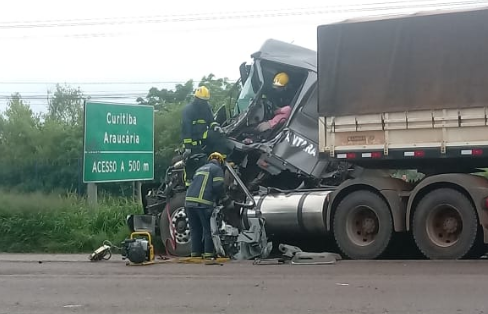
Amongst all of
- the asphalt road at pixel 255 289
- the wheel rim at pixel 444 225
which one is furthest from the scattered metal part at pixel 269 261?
the wheel rim at pixel 444 225

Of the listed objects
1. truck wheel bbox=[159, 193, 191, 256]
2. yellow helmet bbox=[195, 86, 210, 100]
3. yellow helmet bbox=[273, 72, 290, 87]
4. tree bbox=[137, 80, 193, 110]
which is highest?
tree bbox=[137, 80, 193, 110]

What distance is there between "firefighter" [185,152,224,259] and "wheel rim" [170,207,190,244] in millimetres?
855

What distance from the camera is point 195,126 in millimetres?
15844

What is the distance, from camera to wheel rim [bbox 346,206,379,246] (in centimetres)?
1388

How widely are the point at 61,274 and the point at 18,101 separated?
37.1 m

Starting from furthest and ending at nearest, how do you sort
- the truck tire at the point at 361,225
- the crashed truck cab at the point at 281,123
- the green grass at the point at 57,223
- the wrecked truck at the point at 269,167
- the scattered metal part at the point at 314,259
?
1. the green grass at the point at 57,223
2. the crashed truck cab at the point at 281,123
3. the wrecked truck at the point at 269,167
4. the truck tire at the point at 361,225
5. the scattered metal part at the point at 314,259

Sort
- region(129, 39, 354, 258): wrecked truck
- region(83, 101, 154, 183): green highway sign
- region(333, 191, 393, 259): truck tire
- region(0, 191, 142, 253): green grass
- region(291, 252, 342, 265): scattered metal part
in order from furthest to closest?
region(83, 101, 154, 183): green highway sign < region(0, 191, 142, 253): green grass < region(129, 39, 354, 258): wrecked truck < region(333, 191, 393, 259): truck tire < region(291, 252, 342, 265): scattered metal part

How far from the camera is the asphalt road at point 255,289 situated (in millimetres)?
8938

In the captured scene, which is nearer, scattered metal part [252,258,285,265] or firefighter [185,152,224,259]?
scattered metal part [252,258,285,265]

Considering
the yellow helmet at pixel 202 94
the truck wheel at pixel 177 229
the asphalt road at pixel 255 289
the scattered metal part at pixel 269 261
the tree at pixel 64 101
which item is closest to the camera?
the asphalt road at pixel 255 289

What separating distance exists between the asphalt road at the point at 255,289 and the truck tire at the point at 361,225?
57 centimetres

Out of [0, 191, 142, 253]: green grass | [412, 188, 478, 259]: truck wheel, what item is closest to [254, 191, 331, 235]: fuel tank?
[412, 188, 478, 259]: truck wheel

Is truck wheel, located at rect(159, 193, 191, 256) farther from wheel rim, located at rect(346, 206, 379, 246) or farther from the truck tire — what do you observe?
wheel rim, located at rect(346, 206, 379, 246)

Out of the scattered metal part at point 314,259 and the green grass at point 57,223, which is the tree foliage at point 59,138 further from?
the scattered metal part at point 314,259
